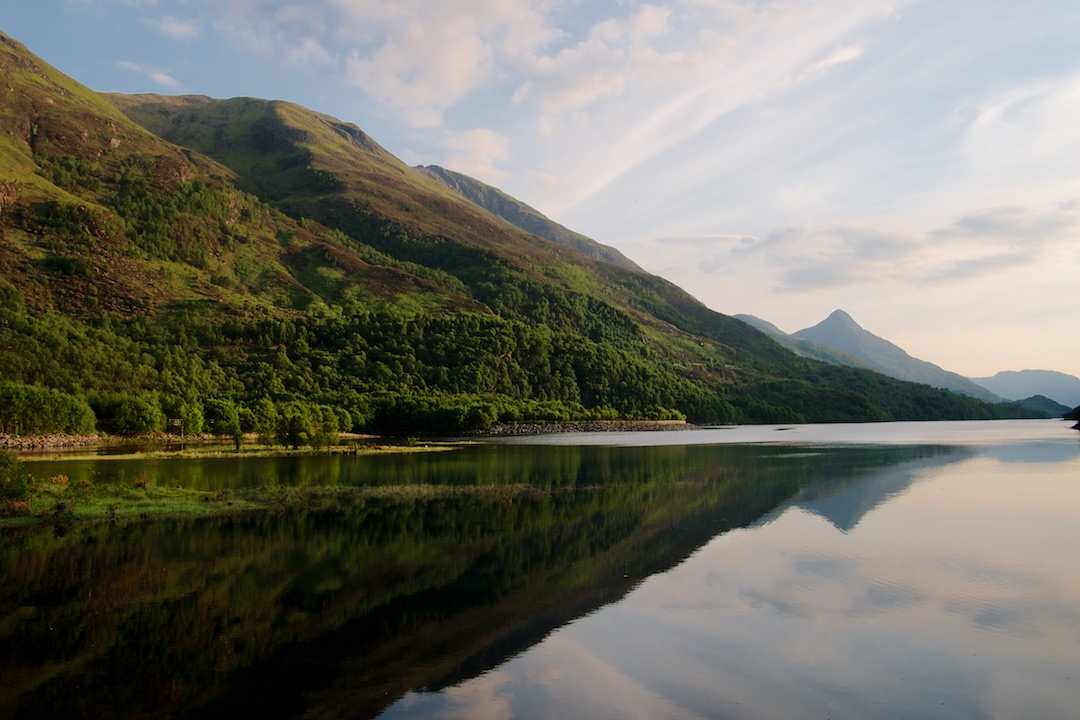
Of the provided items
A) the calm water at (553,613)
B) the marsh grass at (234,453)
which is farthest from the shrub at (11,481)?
the marsh grass at (234,453)

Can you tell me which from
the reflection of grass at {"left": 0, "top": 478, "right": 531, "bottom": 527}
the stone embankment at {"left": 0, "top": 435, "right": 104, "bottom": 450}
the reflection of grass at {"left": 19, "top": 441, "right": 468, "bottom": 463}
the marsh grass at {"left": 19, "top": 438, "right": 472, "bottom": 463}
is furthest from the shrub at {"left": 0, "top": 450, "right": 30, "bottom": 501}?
the stone embankment at {"left": 0, "top": 435, "right": 104, "bottom": 450}

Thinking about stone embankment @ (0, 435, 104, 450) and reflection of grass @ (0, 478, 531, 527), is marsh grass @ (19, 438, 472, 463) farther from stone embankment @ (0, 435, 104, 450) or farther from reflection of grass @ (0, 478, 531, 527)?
reflection of grass @ (0, 478, 531, 527)

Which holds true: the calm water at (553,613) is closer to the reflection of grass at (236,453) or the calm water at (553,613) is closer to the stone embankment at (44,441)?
the reflection of grass at (236,453)

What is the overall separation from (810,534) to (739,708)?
880 inches

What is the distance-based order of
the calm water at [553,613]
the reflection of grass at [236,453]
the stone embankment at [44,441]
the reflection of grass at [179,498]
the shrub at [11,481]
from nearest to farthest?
the calm water at [553,613] → the shrub at [11,481] → the reflection of grass at [179,498] → the reflection of grass at [236,453] → the stone embankment at [44,441]

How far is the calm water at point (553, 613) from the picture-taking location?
54.6 feet

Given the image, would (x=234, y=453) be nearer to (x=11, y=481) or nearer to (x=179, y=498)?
(x=179, y=498)

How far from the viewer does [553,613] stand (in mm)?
23438

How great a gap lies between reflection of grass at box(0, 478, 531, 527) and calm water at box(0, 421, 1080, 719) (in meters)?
2.55

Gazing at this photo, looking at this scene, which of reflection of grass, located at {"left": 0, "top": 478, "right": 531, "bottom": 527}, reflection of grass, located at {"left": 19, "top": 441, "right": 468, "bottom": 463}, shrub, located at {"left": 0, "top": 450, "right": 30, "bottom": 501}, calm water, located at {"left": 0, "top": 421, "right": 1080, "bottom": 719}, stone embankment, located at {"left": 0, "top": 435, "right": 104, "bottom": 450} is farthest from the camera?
stone embankment, located at {"left": 0, "top": 435, "right": 104, "bottom": 450}

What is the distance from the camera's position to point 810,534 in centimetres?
3656

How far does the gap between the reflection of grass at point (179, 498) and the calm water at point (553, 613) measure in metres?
2.55

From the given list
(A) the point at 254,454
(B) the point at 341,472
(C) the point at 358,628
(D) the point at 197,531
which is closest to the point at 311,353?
(A) the point at 254,454

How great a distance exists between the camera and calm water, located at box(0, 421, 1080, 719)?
54.6ft
